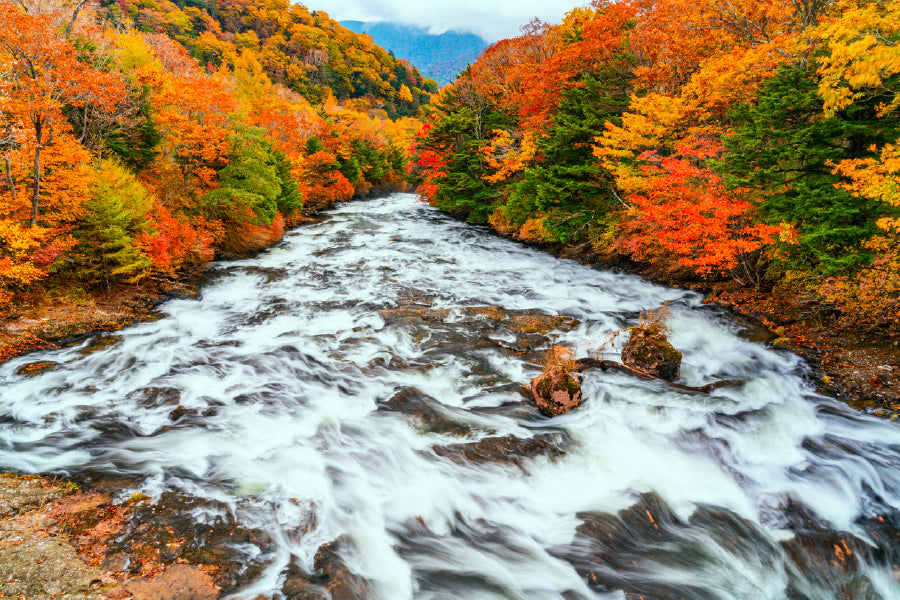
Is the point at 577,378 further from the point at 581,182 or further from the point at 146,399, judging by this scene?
the point at 581,182

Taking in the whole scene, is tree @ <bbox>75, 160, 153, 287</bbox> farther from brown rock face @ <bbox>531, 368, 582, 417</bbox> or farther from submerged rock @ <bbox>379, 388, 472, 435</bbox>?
brown rock face @ <bbox>531, 368, 582, 417</bbox>

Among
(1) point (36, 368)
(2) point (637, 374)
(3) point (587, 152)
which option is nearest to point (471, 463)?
(2) point (637, 374)

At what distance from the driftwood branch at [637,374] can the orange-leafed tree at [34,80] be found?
573 inches

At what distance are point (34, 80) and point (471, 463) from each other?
1399 centimetres

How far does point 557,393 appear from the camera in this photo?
311 inches

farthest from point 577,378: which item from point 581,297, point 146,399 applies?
point 146,399

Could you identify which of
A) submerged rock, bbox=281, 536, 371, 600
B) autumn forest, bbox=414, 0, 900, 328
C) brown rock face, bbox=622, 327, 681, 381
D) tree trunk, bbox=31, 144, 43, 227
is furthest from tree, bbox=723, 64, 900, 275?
tree trunk, bbox=31, 144, 43, 227

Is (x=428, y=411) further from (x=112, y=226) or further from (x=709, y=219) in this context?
(x=112, y=226)

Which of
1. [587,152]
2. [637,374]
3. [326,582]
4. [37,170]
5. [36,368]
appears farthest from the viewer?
[587,152]

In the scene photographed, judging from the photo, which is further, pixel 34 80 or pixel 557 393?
pixel 34 80

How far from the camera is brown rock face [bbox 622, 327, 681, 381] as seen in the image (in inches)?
348

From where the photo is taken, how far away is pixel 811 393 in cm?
797

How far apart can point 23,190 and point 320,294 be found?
8.41 meters

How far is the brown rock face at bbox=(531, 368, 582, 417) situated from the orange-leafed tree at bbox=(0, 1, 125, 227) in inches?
530
